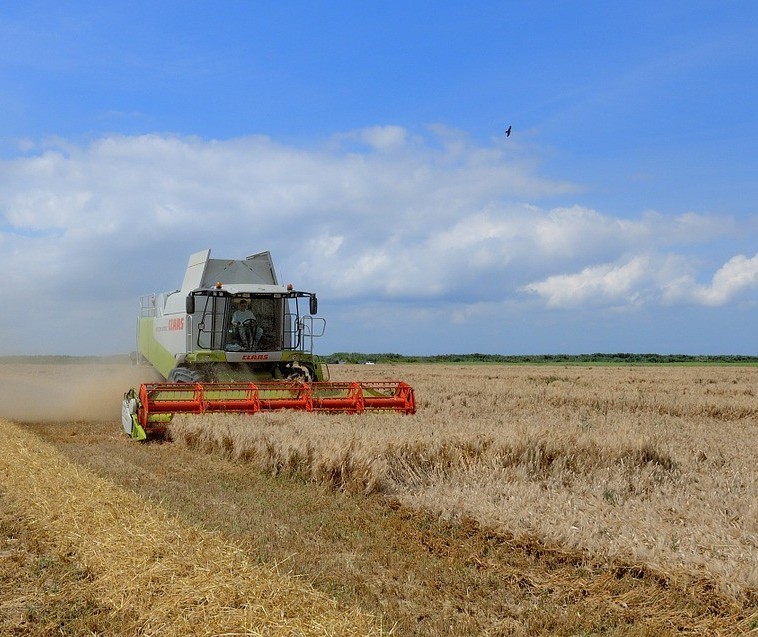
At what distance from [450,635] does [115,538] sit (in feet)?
8.87

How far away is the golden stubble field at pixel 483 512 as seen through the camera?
4.52 m

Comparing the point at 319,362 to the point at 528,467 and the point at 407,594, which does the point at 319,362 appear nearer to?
the point at 528,467

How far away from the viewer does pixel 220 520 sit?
6.39 m

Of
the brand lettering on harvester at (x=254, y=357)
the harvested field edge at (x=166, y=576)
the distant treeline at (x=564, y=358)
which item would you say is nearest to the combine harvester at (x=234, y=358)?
the brand lettering on harvester at (x=254, y=357)

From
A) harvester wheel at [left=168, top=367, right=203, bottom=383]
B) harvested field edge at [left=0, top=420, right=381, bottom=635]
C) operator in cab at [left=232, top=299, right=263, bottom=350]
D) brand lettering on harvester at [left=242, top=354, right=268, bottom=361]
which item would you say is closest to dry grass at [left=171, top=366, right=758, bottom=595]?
harvested field edge at [left=0, top=420, right=381, bottom=635]

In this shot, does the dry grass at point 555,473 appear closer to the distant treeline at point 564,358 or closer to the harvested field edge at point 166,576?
the harvested field edge at point 166,576

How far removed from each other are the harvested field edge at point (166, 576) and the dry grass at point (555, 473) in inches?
78.7

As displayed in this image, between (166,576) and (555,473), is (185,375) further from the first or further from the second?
(166,576)

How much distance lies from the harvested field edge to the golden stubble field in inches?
12.0

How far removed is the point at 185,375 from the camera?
14.6 meters

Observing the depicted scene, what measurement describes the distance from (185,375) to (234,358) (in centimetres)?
97

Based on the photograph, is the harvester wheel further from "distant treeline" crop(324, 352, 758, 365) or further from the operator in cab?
"distant treeline" crop(324, 352, 758, 365)

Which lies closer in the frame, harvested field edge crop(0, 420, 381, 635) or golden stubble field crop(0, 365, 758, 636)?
harvested field edge crop(0, 420, 381, 635)

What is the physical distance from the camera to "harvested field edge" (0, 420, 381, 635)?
4.10 m
